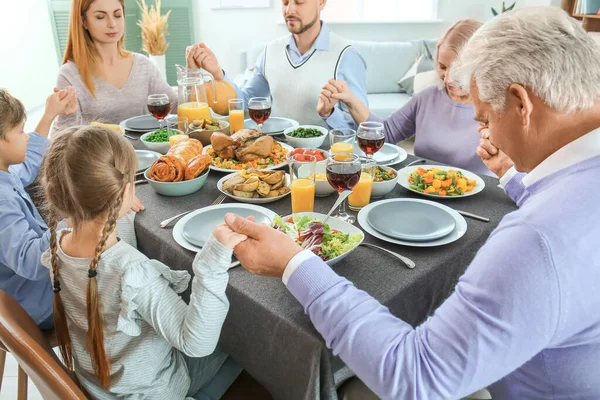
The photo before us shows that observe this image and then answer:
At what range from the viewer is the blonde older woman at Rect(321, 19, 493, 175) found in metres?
1.88

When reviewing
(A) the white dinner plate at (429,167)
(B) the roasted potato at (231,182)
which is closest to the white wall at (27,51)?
(B) the roasted potato at (231,182)

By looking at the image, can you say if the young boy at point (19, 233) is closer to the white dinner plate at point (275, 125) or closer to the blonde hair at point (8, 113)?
the blonde hair at point (8, 113)

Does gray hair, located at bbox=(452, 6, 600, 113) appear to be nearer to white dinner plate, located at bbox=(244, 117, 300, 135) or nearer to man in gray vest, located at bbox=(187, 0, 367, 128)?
white dinner plate, located at bbox=(244, 117, 300, 135)

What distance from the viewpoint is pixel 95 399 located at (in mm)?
1111

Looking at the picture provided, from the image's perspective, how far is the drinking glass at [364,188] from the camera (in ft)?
4.31

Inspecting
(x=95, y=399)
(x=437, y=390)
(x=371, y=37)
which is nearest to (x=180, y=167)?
(x=95, y=399)

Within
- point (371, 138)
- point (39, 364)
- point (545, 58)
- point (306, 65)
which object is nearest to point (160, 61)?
point (306, 65)

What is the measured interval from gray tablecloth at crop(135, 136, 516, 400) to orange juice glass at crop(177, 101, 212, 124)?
0.81 m

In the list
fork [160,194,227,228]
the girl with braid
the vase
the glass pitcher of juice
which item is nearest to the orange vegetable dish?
fork [160,194,227,228]

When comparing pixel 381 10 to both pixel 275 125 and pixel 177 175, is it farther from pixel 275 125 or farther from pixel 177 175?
pixel 177 175

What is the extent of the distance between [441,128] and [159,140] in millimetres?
1238

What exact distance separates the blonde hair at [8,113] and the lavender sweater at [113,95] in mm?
908

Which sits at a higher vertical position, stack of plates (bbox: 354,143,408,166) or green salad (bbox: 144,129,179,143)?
green salad (bbox: 144,129,179,143)

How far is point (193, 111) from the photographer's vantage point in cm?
198
